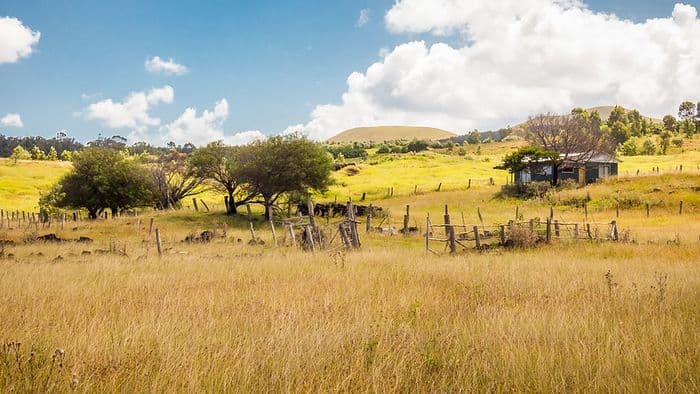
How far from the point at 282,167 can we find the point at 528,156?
31977 mm

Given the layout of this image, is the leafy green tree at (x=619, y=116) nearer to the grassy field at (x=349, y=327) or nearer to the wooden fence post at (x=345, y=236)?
the wooden fence post at (x=345, y=236)

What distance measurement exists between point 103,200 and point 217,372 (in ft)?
163

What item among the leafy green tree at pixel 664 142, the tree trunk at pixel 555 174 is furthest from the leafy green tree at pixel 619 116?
the tree trunk at pixel 555 174

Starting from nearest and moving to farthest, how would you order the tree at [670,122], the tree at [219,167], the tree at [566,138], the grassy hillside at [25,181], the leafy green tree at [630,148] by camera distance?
the tree at [219,167] < the tree at [566,138] < the grassy hillside at [25,181] < the leafy green tree at [630,148] < the tree at [670,122]

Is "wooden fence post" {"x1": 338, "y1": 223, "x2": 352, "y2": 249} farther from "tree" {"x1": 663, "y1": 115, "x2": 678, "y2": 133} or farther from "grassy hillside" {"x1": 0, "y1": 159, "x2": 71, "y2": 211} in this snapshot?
"tree" {"x1": 663, "y1": 115, "x2": 678, "y2": 133}

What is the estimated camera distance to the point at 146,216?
139ft

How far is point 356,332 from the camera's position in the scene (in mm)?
5656

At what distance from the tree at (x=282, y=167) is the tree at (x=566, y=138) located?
1209 inches

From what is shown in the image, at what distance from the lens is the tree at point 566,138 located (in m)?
62.7

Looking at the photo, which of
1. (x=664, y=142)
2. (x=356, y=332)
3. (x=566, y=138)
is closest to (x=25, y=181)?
(x=566, y=138)

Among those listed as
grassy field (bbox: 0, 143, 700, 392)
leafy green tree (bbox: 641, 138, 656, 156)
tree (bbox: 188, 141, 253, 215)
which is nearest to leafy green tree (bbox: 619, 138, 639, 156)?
leafy green tree (bbox: 641, 138, 656, 156)

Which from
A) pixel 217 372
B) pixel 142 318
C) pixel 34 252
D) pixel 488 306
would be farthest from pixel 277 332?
pixel 34 252

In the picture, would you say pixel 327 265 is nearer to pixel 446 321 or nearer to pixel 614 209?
pixel 446 321

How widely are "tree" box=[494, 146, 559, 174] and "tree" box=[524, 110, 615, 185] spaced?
1.53 metres
